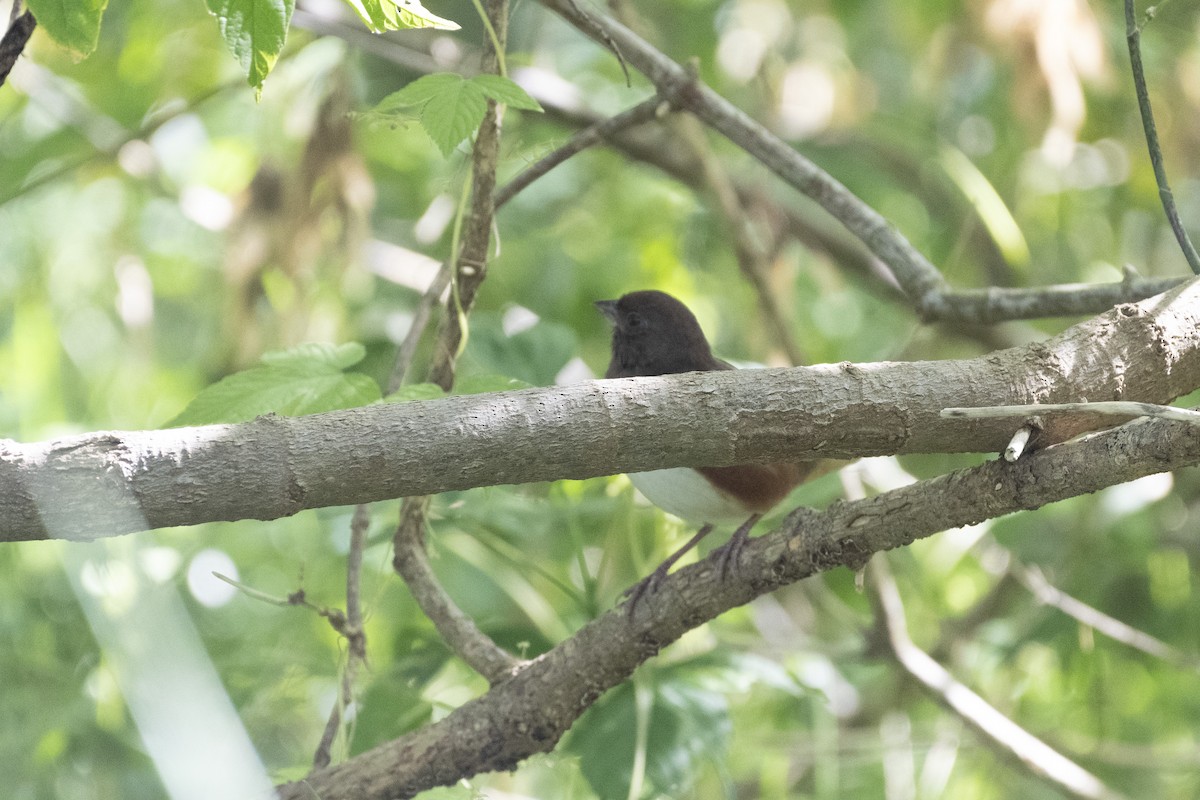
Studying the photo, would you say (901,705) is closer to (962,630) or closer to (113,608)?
(962,630)

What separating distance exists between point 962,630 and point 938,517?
307cm

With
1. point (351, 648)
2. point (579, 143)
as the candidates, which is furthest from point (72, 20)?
point (351, 648)

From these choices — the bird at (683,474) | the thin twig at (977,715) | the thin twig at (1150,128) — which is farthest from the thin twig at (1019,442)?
the thin twig at (977,715)

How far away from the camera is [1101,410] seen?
141cm

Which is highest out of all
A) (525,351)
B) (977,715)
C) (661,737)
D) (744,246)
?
(744,246)

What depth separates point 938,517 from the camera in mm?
1741

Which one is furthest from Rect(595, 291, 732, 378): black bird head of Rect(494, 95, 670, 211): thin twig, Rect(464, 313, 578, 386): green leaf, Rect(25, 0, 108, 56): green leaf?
Rect(25, 0, 108, 56): green leaf

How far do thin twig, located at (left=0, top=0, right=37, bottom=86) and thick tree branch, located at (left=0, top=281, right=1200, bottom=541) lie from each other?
32.5 inches

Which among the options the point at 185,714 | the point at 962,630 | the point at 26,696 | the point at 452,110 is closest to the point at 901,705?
the point at 962,630

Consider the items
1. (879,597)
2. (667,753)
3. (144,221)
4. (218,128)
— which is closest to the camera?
(667,753)

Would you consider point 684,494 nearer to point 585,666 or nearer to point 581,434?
point 585,666

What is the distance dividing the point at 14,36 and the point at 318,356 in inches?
28.5

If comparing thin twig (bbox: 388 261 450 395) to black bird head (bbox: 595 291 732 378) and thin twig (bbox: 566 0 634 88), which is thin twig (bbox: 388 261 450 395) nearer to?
thin twig (bbox: 566 0 634 88)

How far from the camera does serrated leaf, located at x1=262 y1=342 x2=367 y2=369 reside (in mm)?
2071
